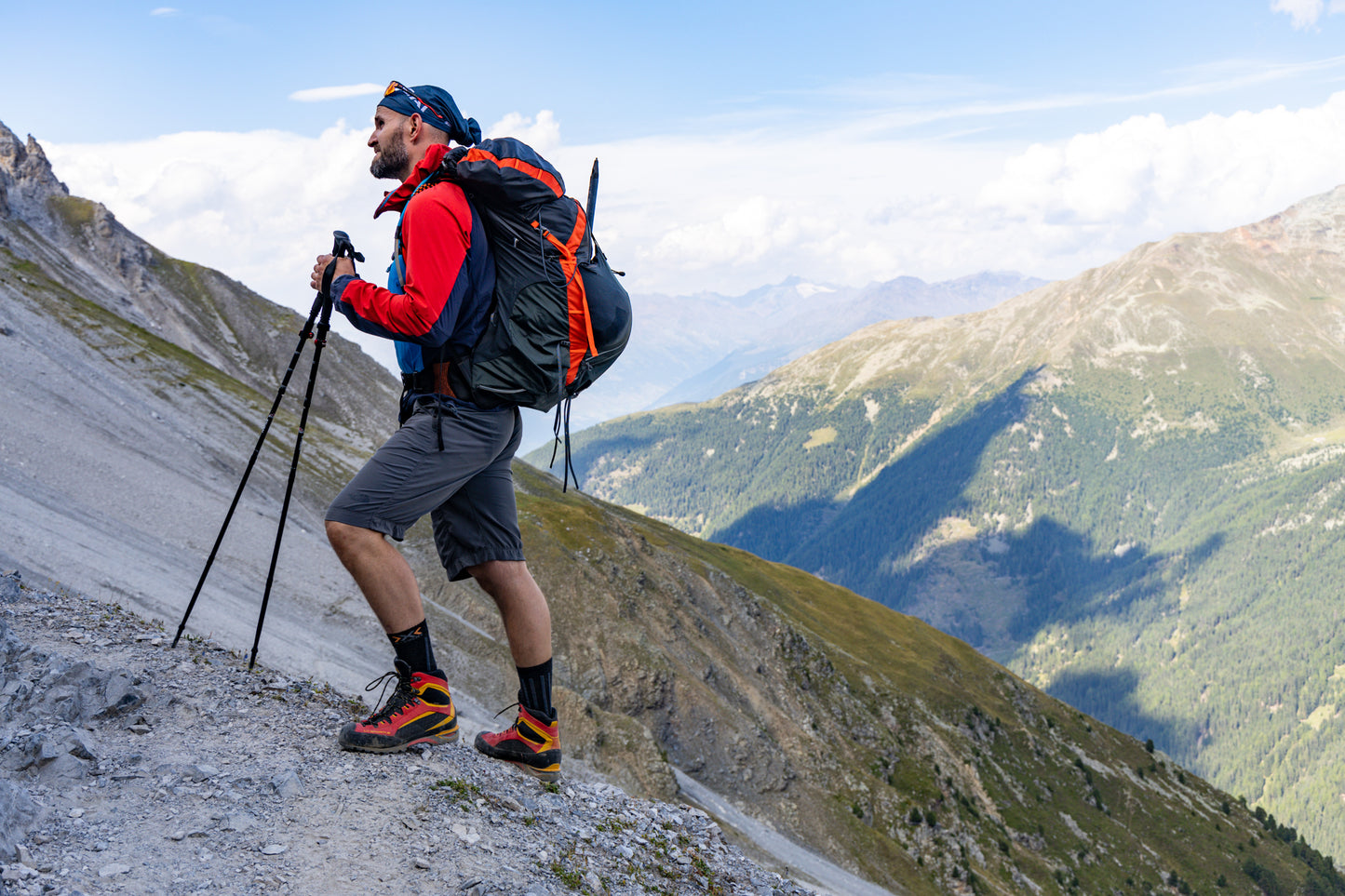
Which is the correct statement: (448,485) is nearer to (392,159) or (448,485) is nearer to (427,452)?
(427,452)

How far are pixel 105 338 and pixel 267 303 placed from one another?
62238 millimetres

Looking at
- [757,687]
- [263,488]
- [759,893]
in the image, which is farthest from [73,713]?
[757,687]

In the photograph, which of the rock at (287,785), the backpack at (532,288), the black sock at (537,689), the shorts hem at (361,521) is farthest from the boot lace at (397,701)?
the backpack at (532,288)

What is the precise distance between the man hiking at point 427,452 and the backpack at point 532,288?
6.2 inches

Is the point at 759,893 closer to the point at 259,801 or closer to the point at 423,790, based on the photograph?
the point at 423,790

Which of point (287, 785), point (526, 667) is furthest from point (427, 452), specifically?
point (287, 785)

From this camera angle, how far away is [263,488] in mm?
48719

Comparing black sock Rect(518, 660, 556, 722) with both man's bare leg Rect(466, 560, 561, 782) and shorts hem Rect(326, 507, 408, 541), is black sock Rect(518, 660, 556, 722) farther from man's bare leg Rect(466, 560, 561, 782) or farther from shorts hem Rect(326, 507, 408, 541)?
shorts hem Rect(326, 507, 408, 541)

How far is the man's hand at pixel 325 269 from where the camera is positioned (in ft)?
23.4

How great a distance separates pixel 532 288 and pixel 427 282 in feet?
2.73

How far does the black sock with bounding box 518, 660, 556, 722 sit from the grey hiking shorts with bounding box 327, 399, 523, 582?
115cm

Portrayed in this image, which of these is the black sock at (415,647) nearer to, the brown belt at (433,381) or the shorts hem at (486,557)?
the shorts hem at (486,557)

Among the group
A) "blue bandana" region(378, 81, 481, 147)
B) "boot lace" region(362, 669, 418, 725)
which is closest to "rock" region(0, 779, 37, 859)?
"boot lace" region(362, 669, 418, 725)

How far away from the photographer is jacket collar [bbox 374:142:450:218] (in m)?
6.87
